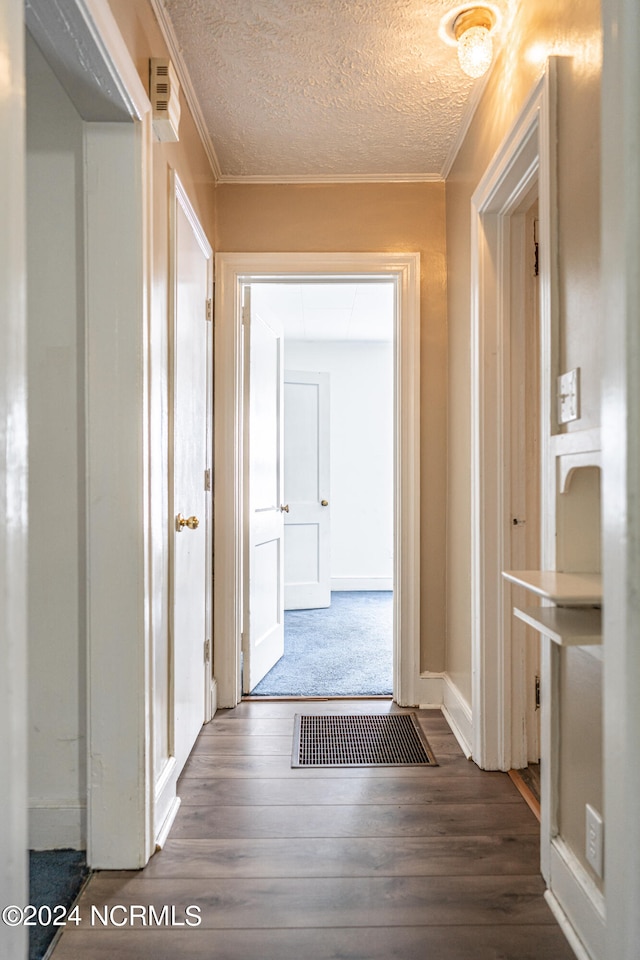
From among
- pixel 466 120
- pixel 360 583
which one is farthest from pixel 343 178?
pixel 360 583

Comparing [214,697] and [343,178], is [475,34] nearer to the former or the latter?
[343,178]

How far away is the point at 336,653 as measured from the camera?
150 inches

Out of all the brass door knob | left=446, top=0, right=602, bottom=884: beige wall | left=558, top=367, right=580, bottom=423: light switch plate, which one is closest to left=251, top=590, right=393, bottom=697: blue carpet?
the brass door knob

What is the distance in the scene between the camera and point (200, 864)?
5.52 feet

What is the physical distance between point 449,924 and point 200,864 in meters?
0.67

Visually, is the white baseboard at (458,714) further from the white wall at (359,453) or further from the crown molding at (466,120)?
the white wall at (359,453)

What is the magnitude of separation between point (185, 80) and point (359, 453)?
415cm

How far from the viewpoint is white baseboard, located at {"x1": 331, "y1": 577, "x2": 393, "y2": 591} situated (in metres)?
5.98

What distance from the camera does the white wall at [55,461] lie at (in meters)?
1.73

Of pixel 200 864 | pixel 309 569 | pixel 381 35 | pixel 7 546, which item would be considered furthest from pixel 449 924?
pixel 309 569

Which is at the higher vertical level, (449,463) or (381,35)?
(381,35)

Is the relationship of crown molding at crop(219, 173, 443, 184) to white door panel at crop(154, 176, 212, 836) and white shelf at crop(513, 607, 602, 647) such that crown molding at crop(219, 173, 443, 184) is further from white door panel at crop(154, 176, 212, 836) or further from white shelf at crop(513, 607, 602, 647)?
white shelf at crop(513, 607, 602, 647)

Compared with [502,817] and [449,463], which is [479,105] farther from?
[502,817]

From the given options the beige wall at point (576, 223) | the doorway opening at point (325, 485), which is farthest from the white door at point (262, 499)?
the beige wall at point (576, 223)
